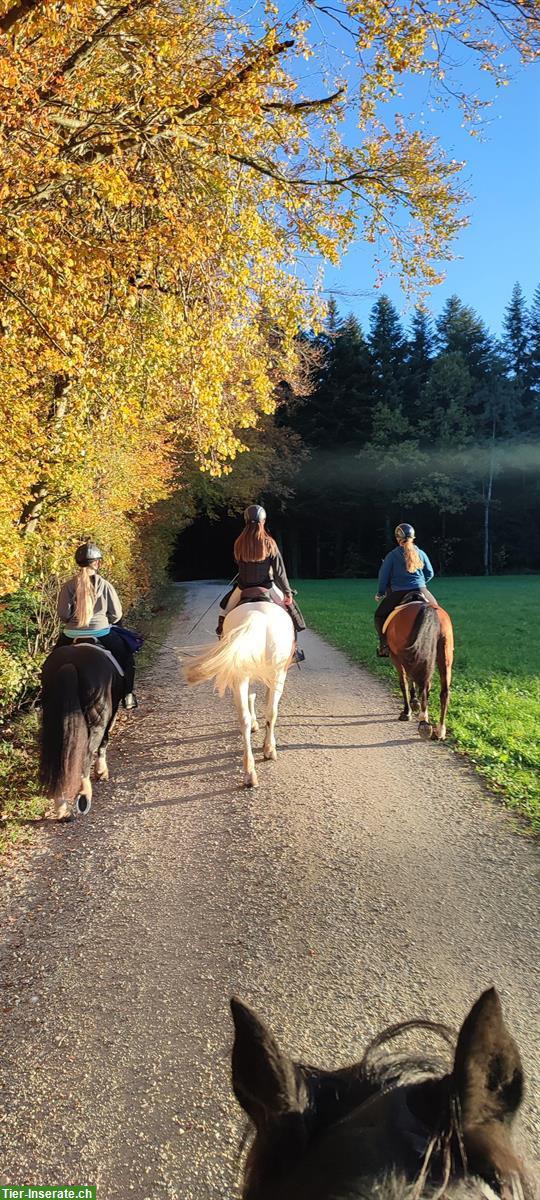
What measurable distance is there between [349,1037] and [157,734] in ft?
17.7

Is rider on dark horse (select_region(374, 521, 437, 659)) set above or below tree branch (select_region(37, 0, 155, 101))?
below

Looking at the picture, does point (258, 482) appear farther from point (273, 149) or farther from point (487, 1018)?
point (487, 1018)

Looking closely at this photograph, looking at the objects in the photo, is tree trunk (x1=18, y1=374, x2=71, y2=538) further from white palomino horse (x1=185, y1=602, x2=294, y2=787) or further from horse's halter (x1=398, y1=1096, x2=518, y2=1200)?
horse's halter (x1=398, y1=1096, x2=518, y2=1200)

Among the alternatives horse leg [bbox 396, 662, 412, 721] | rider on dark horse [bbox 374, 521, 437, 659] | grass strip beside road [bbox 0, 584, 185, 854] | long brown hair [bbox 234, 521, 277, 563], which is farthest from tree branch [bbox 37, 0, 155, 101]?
horse leg [bbox 396, 662, 412, 721]

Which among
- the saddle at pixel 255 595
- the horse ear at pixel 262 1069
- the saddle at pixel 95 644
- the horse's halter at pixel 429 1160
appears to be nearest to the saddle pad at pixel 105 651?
the saddle at pixel 95 644

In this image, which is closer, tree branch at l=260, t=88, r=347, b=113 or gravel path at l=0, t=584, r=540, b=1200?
gravel path at l=0, t=584, r=540, b=1200

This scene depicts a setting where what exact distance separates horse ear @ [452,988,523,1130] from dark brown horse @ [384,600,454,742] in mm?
6541

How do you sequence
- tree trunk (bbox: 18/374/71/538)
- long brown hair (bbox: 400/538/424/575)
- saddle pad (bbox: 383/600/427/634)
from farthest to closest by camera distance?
1. tree trunk (bbox: 18/374/71/538)
2. long brown hair (bbox: 400/538/424/575)
3. saddle pad (bbox: 383/600/427/634)

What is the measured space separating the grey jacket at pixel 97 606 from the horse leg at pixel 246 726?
1.45m

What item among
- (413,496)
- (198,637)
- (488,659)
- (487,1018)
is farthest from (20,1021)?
(413,496)

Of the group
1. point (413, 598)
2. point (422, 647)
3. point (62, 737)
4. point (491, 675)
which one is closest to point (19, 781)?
point (62, 737)

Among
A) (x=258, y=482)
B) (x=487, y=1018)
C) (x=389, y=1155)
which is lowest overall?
(x=389, y=1155)

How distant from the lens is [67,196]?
6.54 metres

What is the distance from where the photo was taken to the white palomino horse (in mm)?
6188
